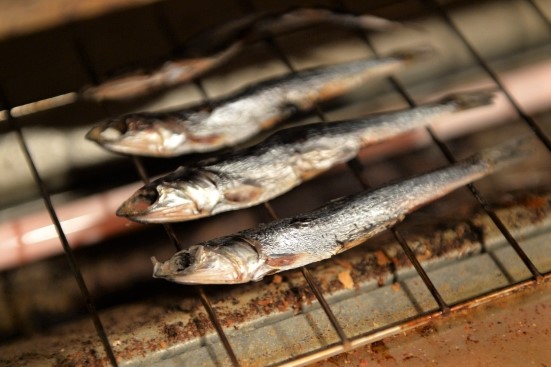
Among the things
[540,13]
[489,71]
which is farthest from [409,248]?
[540,13]

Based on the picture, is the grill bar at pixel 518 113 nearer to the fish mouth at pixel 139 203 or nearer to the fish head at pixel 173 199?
the fish head at pixel 173 199

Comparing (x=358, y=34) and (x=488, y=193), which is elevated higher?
(x=358, y=34)

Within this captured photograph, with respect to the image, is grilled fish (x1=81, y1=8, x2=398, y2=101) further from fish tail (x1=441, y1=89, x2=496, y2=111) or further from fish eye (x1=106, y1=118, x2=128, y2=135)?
fish tail (x1=441, y1=89, x2=496, y2=111)

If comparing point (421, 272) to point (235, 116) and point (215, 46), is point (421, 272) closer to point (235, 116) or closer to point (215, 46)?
point (235, 116)

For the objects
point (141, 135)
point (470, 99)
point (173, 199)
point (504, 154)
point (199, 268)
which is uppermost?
point (141, 135)

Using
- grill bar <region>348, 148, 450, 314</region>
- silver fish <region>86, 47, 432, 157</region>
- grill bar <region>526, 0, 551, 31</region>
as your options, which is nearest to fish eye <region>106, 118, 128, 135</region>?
silver fish <region>86, 47, 432, 157</region>

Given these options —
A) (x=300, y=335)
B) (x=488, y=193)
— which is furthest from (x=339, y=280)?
(x=488, y=193)

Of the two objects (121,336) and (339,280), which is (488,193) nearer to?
(339,280)

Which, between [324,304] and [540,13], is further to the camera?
[540,13]
